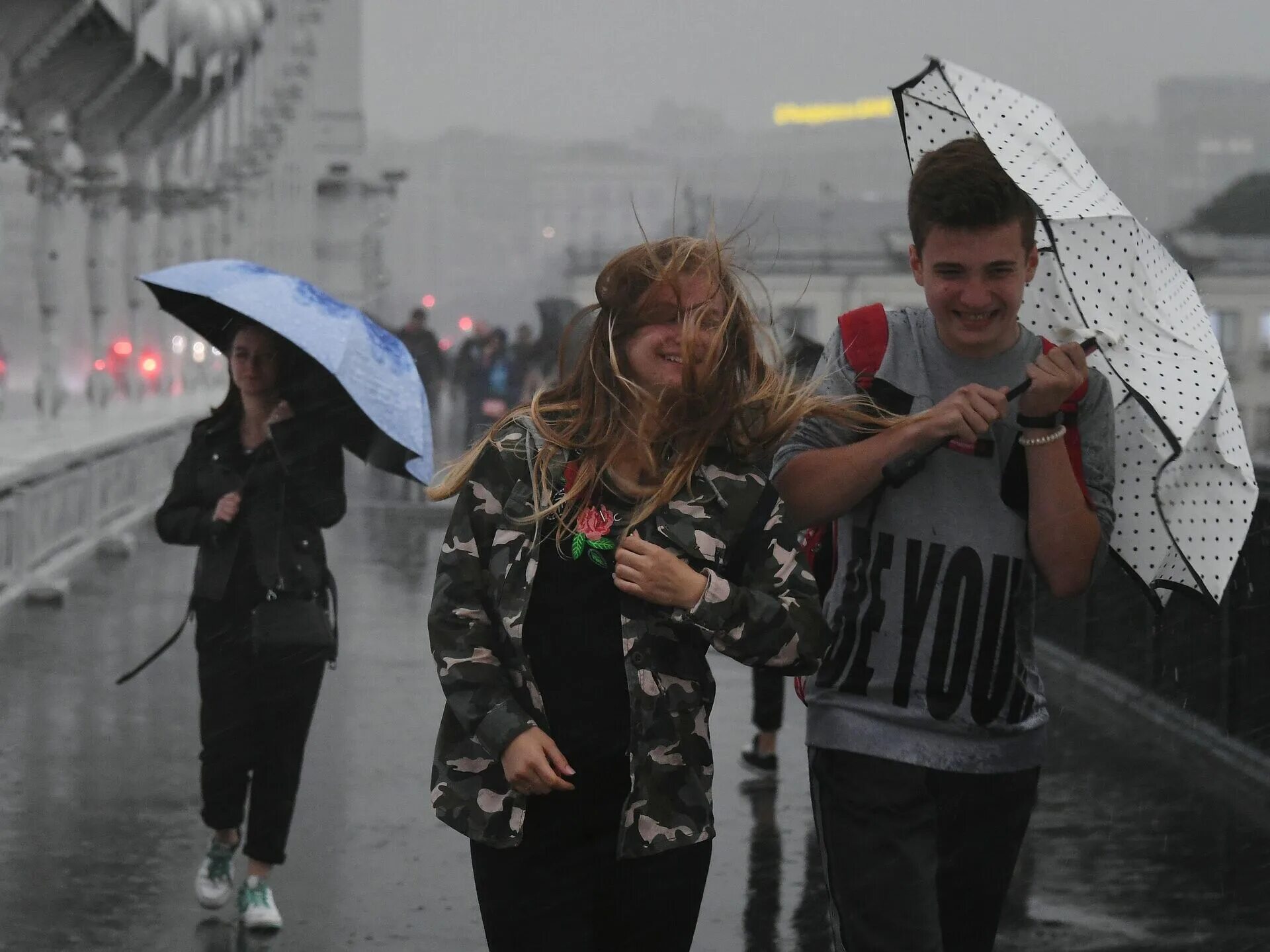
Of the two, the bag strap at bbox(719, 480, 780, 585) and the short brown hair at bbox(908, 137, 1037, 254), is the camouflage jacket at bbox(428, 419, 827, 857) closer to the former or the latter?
the bag strap at bbox(719, 480, 780, 585)

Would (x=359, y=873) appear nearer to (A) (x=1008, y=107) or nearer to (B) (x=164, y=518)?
(B) (x=164, y=518)

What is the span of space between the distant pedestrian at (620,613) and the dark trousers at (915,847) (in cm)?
24

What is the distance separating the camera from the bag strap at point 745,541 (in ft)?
10.6

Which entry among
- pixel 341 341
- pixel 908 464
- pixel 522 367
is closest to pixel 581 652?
pixel 908 464

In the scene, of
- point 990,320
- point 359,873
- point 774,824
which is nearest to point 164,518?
point 359,873

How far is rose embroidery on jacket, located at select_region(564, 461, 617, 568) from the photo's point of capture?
319 centimetres

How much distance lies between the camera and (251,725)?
5578mm

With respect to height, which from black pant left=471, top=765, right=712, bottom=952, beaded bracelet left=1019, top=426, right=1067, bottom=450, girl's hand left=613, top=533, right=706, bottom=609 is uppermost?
beaded bracelet left=1019, top=426, right=1067, bottom=450

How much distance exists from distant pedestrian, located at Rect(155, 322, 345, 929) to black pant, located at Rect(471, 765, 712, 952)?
7.83 feet

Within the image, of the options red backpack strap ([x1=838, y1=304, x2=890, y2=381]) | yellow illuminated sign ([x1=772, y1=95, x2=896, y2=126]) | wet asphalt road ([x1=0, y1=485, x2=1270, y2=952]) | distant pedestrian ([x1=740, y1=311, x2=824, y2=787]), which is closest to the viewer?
red backpack strap ([x1=838, y1=304, x2=890, y2=381])

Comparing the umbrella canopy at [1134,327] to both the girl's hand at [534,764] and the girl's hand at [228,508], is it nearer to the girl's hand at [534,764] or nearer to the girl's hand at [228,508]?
the girl's hand at [534,764]

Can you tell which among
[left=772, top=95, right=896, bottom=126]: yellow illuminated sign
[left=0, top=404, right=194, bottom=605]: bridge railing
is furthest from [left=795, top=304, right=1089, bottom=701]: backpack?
[left=772, top=95, right=896, bottom=126]: yellow illuminated sign

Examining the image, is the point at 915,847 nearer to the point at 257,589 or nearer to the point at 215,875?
the point at 257,589

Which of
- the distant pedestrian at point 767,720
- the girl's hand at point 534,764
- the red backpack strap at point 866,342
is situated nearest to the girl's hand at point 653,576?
the girl's hand at point 534,764
